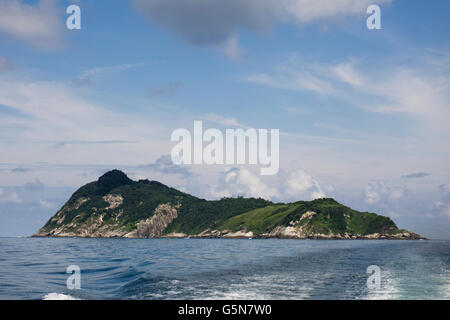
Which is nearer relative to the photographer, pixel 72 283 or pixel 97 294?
pixel 97 294

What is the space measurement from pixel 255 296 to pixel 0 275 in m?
38.6

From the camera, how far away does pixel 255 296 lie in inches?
1518

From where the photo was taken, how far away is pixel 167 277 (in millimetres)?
53094
